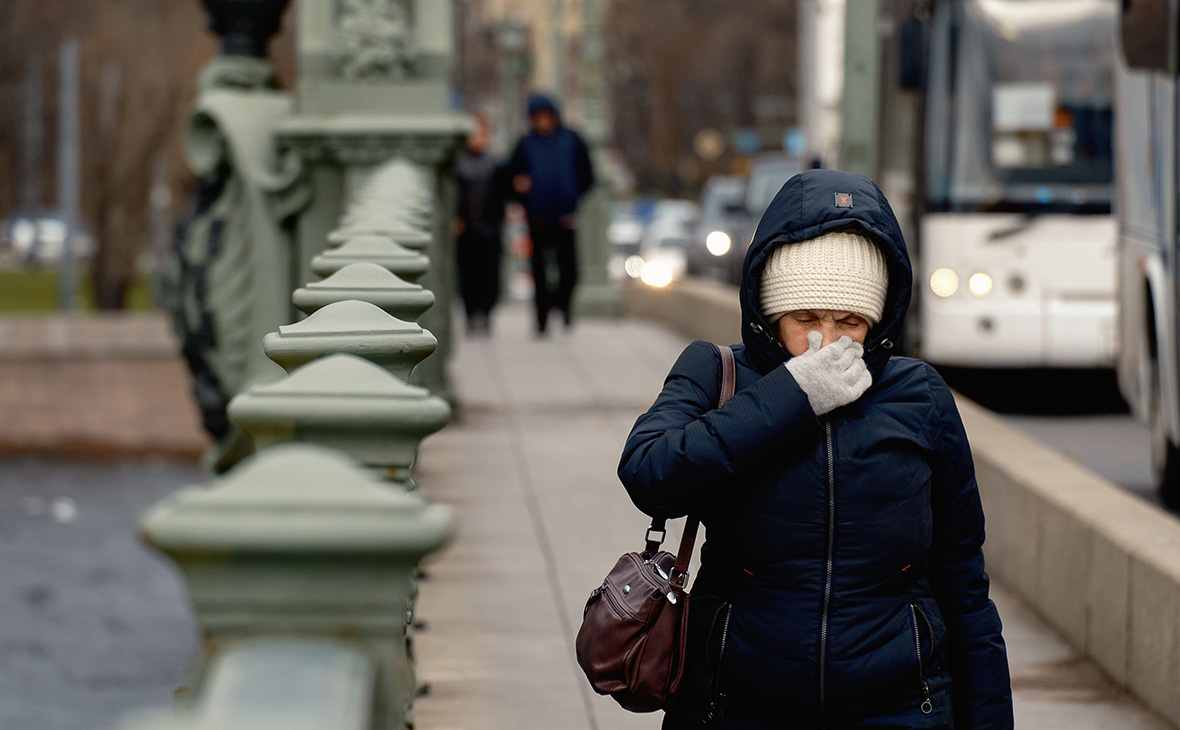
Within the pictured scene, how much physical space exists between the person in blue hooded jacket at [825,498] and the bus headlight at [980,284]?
31.3ft

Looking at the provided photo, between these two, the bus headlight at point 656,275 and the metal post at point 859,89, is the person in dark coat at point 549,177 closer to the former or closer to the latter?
the bus headlight at point 656,275

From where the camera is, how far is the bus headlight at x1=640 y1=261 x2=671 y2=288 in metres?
19.6

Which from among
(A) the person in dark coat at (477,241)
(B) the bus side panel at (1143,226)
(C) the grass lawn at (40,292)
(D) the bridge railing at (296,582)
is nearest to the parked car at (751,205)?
(A) the person in dark coat at (477,241)

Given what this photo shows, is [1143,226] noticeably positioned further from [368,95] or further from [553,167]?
[553,167]

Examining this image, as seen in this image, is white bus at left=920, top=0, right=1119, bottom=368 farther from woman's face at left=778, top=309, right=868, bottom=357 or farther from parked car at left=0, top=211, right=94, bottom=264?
parked car at left=0, top=211, right=94, bottom=264

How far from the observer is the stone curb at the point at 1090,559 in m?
4.97

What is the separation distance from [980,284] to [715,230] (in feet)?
44.5

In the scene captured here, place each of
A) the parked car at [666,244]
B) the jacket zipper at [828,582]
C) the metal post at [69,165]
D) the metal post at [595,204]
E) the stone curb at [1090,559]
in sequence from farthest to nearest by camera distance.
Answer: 1. the parked car at [666,244]
2. the metal post at [69,165]
3. the metal post at [595,204]
4. the stone curb at [1090,559]
5. the jacket zipper at [828,582]

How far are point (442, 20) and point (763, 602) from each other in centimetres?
658

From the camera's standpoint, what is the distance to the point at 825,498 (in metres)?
2.88

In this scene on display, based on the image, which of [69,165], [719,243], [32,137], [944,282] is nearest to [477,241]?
[944,282]

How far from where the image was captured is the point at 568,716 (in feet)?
16.7

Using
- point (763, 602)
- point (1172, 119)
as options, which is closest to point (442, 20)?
point (1172, 119)

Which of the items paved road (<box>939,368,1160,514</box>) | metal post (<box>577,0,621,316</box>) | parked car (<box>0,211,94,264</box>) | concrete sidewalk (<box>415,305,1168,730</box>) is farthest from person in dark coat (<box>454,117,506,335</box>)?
parked car (<box>0,211,94,264</box>)
